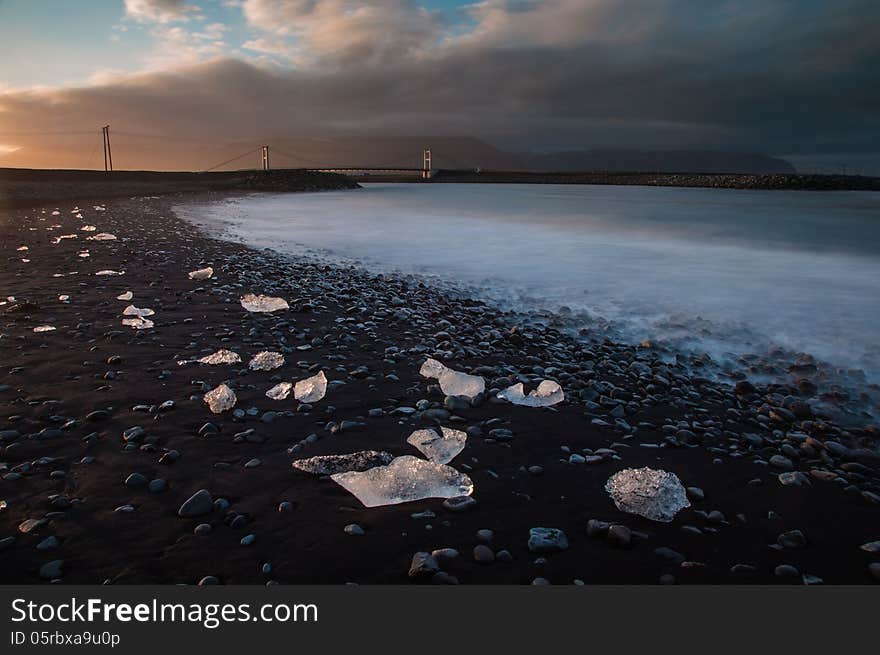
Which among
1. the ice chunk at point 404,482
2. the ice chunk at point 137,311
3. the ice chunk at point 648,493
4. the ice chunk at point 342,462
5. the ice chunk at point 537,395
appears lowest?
the ice chunk at point 648,493

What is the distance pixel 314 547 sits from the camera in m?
2.83

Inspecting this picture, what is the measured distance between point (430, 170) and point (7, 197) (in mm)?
101126

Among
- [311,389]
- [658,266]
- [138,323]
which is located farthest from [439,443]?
[658,266]

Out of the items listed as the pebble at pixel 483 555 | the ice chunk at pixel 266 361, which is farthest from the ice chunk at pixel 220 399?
the pebble at pixel 483 555

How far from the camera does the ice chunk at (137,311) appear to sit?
7042 millimetres

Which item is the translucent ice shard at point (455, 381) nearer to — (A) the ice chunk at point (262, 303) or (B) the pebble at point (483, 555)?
(B) the pebble at point (483, 555)

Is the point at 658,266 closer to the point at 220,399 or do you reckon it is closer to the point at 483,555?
the point at 220,399

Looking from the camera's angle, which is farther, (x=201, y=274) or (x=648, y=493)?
(x=201, y=274)

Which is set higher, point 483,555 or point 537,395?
point 537,395

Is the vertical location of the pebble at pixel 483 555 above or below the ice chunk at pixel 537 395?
below

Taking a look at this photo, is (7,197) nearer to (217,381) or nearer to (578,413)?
(217,381)

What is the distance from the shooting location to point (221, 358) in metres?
5.55

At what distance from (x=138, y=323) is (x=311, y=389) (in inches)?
133

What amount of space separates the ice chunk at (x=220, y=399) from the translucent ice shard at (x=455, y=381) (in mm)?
1940
